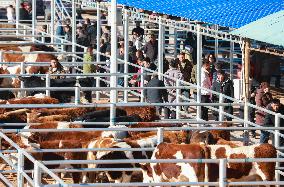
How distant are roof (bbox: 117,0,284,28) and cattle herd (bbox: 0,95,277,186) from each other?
2800 mm

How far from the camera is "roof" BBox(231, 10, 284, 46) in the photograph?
611 inches

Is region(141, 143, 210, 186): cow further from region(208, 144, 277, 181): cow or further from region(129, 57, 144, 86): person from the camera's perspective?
region(129, 57, 144, 86): person

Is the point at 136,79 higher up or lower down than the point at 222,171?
higher up

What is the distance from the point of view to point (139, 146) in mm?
15102

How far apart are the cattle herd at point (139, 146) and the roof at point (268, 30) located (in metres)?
1.56

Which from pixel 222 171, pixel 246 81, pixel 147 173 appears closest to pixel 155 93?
pixel 246 81

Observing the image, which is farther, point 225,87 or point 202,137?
point 225,87

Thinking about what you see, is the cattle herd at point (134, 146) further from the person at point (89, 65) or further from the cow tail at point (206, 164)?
the person at point (89, 65)

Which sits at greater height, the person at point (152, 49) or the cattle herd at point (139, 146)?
the person at point (152, 49)

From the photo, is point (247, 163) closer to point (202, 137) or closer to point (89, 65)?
point (202, 137)

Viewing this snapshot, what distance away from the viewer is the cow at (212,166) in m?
13.8

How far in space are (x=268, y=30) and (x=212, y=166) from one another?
3133 millimetres

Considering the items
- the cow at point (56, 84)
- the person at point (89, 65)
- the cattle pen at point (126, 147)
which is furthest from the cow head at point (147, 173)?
the person at point (89, 65)

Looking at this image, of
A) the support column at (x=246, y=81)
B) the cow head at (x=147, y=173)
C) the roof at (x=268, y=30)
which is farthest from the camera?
the support column at (x=246, y=81)
